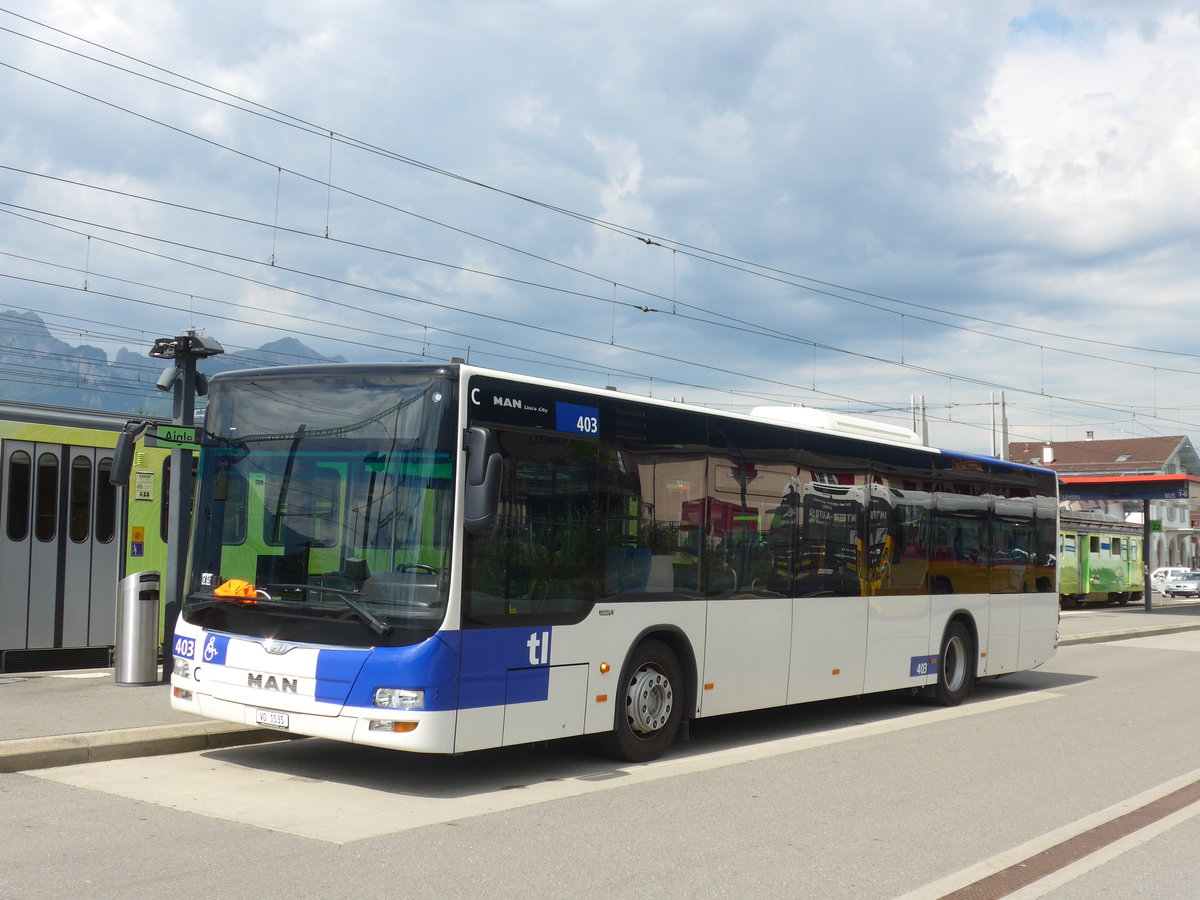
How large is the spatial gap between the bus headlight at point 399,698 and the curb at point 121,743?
2365 millimetres

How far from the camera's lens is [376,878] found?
5.86 meters

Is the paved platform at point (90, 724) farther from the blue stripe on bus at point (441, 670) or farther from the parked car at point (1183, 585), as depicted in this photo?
the parked car at point (1183, 585)

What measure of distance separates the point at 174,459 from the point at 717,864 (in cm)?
806

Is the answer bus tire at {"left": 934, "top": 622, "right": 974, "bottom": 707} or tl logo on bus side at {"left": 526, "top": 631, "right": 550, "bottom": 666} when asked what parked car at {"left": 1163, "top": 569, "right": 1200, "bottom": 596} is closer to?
bus tire at {"left": 934, "top": 622, "right": 974, "bottom": 707}

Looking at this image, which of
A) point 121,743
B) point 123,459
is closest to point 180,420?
point 123,459

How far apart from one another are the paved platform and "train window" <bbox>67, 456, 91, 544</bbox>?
182cm

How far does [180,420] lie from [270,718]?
215 inches

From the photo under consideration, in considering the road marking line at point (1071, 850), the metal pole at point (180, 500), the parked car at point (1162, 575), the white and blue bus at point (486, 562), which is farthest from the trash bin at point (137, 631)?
the parked car at point (1162, 575)

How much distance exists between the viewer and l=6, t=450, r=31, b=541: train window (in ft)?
43.8

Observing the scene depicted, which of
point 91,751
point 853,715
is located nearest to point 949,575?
point 853,715

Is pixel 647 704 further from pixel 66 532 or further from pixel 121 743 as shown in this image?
pixel 66 532

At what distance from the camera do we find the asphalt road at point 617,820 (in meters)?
5.96

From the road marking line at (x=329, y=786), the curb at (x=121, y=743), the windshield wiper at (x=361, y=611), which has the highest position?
the windshield wiper at (x=361, y=611)

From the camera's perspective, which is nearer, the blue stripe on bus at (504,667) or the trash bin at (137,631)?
the blue stripe on bus at (504,667)
